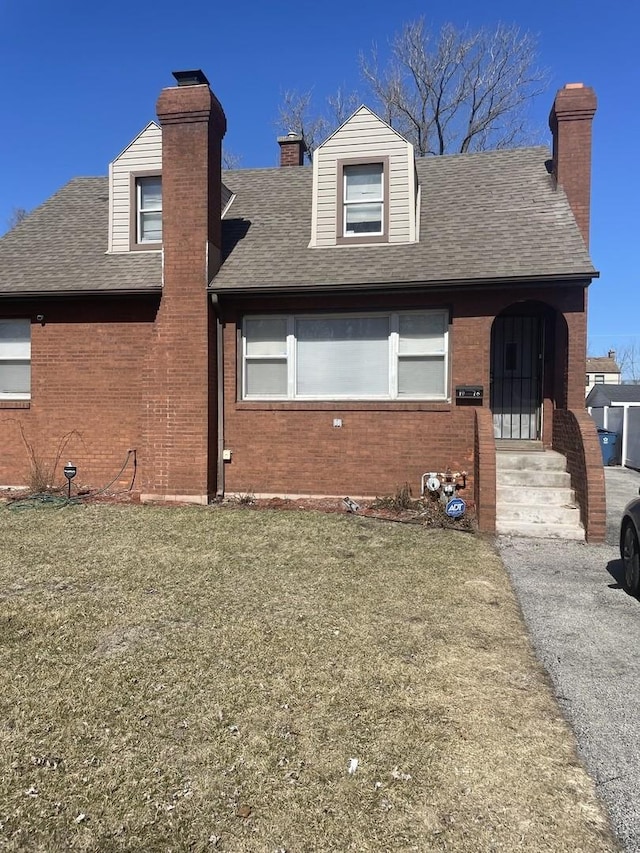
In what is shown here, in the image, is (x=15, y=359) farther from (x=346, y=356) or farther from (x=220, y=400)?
(x=346, y=356)

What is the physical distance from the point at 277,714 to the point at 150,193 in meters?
9.99

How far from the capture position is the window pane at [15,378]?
34.1 feet

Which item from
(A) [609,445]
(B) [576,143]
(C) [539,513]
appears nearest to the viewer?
→ (C) [539,513]

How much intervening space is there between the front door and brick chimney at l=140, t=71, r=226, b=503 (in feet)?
16.6

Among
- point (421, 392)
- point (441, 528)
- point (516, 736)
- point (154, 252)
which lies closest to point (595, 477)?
point (441, 528)

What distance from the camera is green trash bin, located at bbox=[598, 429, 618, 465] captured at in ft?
54.5

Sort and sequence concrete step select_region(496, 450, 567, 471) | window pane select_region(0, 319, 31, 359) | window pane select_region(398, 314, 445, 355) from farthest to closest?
1. window pane select_region(0, 319, 31, 359)
2. window pane select_region(398, 314, 445, 355)
3. concrete step select_region(496, 450, 567, 471)

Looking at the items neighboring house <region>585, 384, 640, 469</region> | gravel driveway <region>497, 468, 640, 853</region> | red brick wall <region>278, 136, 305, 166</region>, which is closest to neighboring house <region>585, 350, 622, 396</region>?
neighboring house <region>585, 384, 640, 469</region>

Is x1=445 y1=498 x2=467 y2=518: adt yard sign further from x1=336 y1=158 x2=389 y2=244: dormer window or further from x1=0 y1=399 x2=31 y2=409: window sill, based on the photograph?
x1=0 y1=399 x2=31 y2=409: window sill

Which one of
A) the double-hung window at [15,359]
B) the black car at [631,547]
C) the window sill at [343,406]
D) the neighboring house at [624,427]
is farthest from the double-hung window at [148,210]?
the neighboring house at [624,427]

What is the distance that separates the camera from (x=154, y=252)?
1052cm

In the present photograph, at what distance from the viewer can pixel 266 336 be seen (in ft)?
32.1

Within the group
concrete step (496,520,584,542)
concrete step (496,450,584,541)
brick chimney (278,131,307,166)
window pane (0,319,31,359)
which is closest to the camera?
concrete step (496,520,584,542)

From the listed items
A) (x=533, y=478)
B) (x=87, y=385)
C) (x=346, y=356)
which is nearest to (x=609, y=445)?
(x=533, y=478)
